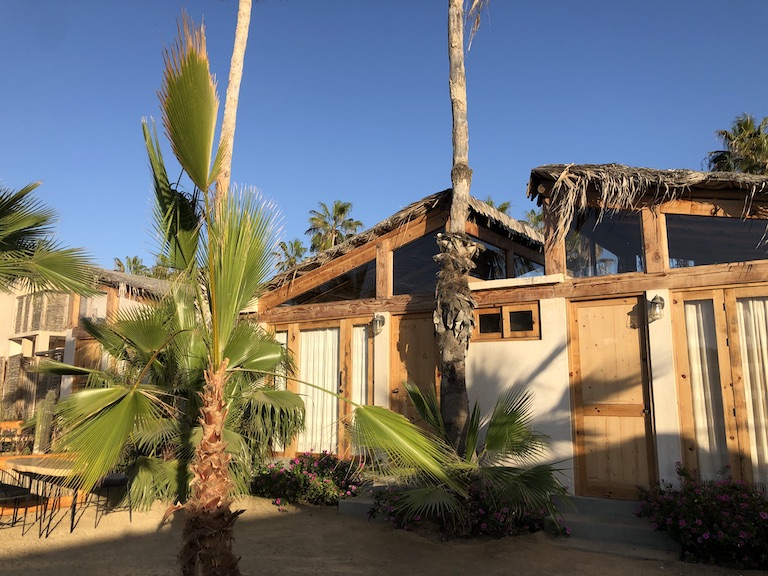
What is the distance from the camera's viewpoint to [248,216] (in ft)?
13.3

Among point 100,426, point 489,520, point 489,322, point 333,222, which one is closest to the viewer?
point 100,426

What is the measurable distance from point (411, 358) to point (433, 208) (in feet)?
7.54

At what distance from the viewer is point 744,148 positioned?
17906mm

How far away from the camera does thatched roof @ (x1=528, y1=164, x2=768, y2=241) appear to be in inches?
249

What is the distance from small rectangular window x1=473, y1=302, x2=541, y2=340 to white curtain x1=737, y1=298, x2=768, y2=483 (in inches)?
88.8

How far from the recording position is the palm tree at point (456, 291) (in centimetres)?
677

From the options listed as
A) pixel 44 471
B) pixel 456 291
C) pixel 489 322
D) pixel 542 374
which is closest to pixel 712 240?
pixel 542 374

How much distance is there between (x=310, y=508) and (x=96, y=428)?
481 cm

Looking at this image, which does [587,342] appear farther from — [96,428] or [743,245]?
[96,428]

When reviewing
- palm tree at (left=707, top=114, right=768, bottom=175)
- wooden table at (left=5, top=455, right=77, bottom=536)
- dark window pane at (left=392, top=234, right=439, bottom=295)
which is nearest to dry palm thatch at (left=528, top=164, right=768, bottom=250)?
dark window pane at (left=392, top=234, right=439, bottom=295)

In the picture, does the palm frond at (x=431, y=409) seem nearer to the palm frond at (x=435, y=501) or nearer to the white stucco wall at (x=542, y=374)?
the palm frond at (x=435, y=501)

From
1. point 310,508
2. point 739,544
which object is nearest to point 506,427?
point 739,544

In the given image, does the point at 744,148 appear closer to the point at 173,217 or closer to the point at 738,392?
the point at 738,392

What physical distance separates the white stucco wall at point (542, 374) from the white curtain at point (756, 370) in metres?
1.87
